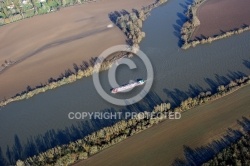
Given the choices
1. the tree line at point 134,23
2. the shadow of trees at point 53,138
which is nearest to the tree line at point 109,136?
the shadow of trees at point 53,138

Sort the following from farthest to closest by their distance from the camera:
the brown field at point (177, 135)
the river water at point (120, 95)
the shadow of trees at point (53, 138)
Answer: the river water at point (120, 95)
the shadow of trees at point (53, 138)
the brown field at point (177, 135)

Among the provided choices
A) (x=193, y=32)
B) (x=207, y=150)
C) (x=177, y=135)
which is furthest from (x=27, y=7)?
(x=207, y=150)

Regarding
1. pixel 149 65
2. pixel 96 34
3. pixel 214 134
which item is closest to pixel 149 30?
pixel 96 34

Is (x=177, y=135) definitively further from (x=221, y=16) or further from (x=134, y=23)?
(x=221, y=16)

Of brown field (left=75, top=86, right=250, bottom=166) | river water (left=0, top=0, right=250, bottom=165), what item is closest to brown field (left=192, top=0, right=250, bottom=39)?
river water (left=0, top=0, right=250, bottom=165)

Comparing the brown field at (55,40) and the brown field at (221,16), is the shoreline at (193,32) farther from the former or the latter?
the brown field at (55,40)

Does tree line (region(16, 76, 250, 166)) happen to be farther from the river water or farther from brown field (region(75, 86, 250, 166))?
the river water

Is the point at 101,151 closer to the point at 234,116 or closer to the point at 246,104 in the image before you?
the point at 234,116
